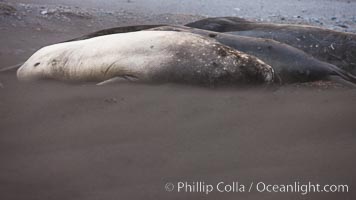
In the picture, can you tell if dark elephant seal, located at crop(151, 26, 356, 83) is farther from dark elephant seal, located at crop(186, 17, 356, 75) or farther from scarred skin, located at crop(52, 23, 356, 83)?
dark elephant seal, located at crop(186, 17, 356, 75)

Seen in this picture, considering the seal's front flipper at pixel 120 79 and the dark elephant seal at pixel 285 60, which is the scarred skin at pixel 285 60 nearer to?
the dark elephant seal at pixel 285 60

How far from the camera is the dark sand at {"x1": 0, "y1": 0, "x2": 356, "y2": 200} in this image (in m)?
1.92

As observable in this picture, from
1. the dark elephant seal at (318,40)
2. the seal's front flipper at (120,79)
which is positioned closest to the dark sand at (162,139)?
the seal's front flipper at (120,79)

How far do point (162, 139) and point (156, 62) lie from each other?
3.62 feet

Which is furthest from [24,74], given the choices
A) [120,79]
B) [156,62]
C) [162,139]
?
[162,139]

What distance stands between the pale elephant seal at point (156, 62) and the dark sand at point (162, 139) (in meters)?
0.12

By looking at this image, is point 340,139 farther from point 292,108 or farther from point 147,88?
point 147,88

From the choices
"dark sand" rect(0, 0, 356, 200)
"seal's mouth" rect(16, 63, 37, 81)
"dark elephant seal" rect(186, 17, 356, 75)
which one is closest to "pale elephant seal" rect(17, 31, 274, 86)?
"seal's mouth" rect(16, 63, 37, 81)

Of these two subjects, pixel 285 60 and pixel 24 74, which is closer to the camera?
pixel 24 74

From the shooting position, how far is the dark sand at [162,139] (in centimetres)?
192

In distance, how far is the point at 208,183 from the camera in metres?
1.95

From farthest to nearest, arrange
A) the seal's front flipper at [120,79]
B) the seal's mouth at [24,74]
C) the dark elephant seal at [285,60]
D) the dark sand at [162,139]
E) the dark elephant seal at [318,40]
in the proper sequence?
1. the dark elephant seal at [318,40]
2. the dark elephant seal at [285,60]
3. the seal's mouth at [24,74]
4. the seal's front flipper at [120,79]
5. the dark sand at [162,139]

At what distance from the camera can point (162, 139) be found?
237cm

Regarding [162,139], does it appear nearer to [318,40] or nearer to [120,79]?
[120,79]
